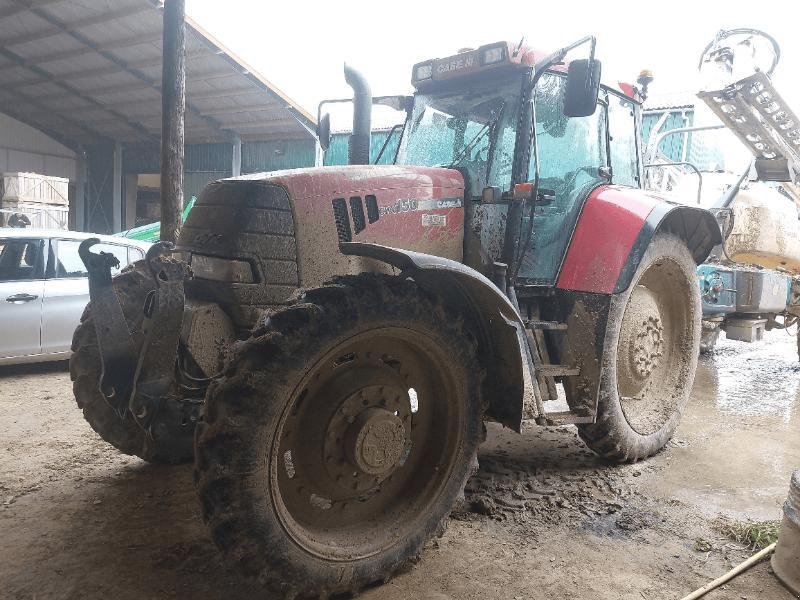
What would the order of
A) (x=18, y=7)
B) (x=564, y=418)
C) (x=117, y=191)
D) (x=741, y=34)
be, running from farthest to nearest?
(x=117, y=191)
(x=18, y=7)
(x=741, y=34)
(x=564, y=418)

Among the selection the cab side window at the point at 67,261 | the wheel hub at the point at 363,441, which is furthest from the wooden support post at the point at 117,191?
the wheel hub at the point at 363,441

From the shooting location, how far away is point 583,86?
3037 millimetres

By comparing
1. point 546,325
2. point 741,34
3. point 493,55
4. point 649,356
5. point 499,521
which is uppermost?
point 741,34

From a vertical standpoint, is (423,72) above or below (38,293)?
above

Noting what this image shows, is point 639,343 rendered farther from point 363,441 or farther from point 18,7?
point 18,7

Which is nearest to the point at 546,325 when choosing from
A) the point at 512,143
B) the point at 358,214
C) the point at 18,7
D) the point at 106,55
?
the point at 512,143

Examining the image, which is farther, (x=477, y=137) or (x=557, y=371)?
(x=477, y=137)

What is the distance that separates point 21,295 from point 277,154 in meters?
11.6

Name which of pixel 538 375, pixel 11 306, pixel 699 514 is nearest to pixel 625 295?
pixel 538 375

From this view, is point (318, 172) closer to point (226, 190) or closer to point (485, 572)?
point (226, 190)

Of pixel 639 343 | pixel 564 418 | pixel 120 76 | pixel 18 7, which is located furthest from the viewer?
pixel 120 76

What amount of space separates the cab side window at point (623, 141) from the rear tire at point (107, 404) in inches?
119

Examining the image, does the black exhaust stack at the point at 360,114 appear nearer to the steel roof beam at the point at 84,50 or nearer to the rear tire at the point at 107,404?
the rear tire at the point at 107,404

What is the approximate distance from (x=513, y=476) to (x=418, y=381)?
1.31 meters
